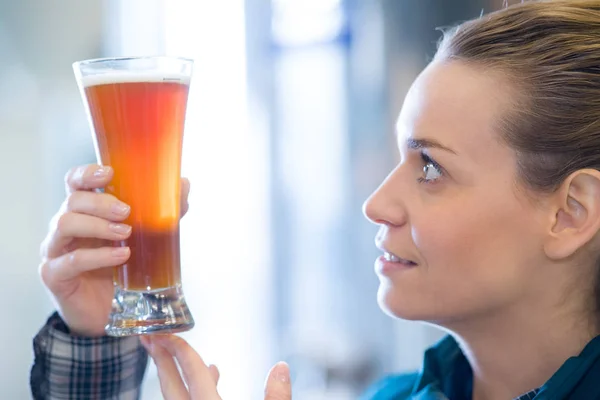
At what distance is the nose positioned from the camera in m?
1.27

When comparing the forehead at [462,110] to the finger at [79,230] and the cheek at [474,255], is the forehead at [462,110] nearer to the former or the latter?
the cheek at [474,255]

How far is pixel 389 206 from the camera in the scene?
128cm

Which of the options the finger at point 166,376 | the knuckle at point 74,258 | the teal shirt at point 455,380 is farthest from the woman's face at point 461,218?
the knuckle at point 74,258

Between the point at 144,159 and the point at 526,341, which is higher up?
the point at 144,159

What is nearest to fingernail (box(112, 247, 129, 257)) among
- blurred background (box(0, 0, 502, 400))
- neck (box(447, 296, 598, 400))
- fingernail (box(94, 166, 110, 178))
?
fingernail (box(94, 166, 110, 178))

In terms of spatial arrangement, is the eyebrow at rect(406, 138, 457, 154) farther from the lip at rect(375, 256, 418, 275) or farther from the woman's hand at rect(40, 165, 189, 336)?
the woman's hand at rect(40, 165, 189, 336)

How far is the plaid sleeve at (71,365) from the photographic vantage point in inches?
52.6

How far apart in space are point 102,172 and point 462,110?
0.60 m

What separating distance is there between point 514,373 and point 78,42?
1763 mm

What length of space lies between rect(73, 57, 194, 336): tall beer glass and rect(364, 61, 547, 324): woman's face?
1.28ft

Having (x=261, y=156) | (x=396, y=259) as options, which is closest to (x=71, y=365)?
(x=396, y=259)

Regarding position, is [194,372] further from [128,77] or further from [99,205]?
[128,77]

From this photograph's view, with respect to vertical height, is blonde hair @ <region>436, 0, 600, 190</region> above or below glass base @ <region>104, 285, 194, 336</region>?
above

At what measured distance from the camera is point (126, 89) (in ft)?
3.34
